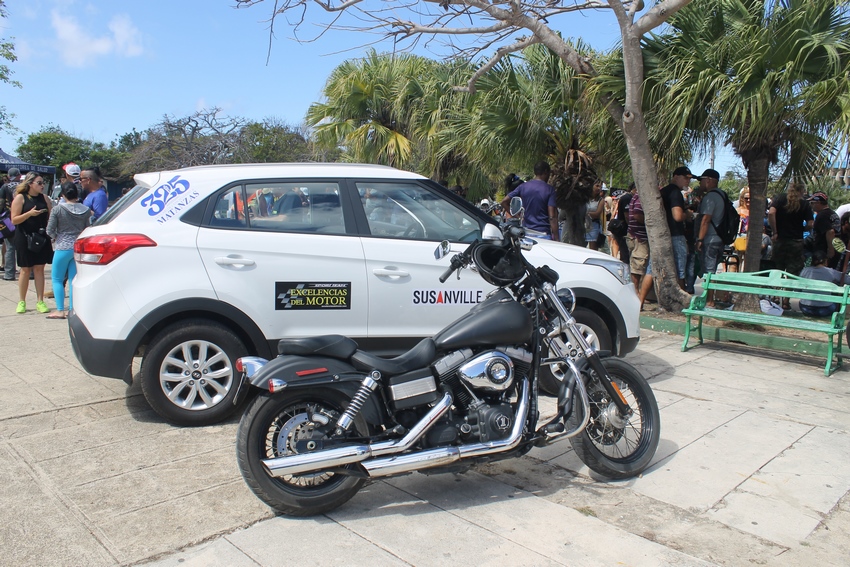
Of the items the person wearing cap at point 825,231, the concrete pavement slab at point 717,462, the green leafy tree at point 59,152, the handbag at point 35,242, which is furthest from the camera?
the green leafy tree at point 59,152

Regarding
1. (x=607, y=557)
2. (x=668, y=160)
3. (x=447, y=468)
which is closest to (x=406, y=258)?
(x=447, y=468)

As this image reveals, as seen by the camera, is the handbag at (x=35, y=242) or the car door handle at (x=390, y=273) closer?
the car door handle at (x=390, y=273)

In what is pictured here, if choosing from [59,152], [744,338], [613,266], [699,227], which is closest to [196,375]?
[613,266]

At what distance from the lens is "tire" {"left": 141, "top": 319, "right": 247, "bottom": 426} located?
15.7 feet

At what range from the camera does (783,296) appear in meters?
7.16

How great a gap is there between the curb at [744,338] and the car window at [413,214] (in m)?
3.65

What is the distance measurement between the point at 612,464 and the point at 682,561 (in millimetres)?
900

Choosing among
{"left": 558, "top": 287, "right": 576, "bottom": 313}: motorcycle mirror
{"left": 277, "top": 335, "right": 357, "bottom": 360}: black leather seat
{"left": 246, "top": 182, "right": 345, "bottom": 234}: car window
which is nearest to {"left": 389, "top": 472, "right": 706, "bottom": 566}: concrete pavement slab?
{"left": 277, "top": 335, "right": 357, "bottom": 360}: black leather seat

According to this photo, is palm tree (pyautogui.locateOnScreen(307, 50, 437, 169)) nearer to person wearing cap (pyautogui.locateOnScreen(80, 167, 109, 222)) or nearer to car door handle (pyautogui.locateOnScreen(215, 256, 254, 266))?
person wearing cap (pyautogui.locateOnScreen(80, 167, 109, 222))

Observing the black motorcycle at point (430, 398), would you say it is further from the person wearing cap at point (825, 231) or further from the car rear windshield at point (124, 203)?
the person wearing cap at point (825, 231)

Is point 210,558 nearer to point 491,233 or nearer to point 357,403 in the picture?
point 357,403

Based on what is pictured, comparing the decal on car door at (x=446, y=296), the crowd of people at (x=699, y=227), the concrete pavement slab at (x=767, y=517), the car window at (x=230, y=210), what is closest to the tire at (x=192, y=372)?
the car window at (x=230, y=210)

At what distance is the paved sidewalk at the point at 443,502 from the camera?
3.30 m

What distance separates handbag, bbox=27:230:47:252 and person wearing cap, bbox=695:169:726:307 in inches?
337
